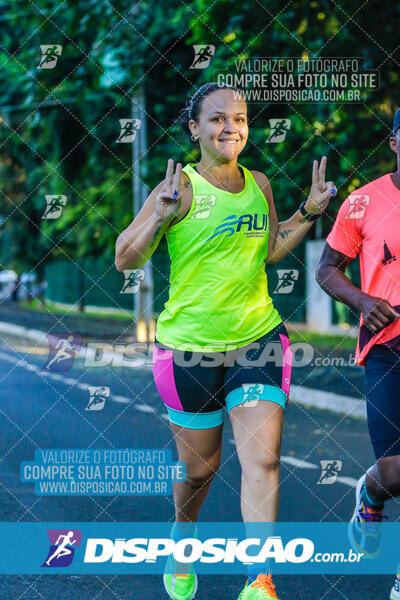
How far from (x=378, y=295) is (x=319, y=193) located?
0.48 meters

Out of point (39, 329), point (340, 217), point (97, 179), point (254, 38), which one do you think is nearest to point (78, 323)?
point (39, 329)

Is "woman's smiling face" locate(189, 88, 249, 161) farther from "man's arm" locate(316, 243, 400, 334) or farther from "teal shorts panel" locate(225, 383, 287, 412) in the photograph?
"teal shorts panel" locate(225, 383, 287, 412)

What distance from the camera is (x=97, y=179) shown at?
99.2 ft

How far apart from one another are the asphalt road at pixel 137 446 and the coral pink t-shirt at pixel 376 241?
1149mm

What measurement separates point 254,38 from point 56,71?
23.5 ft
